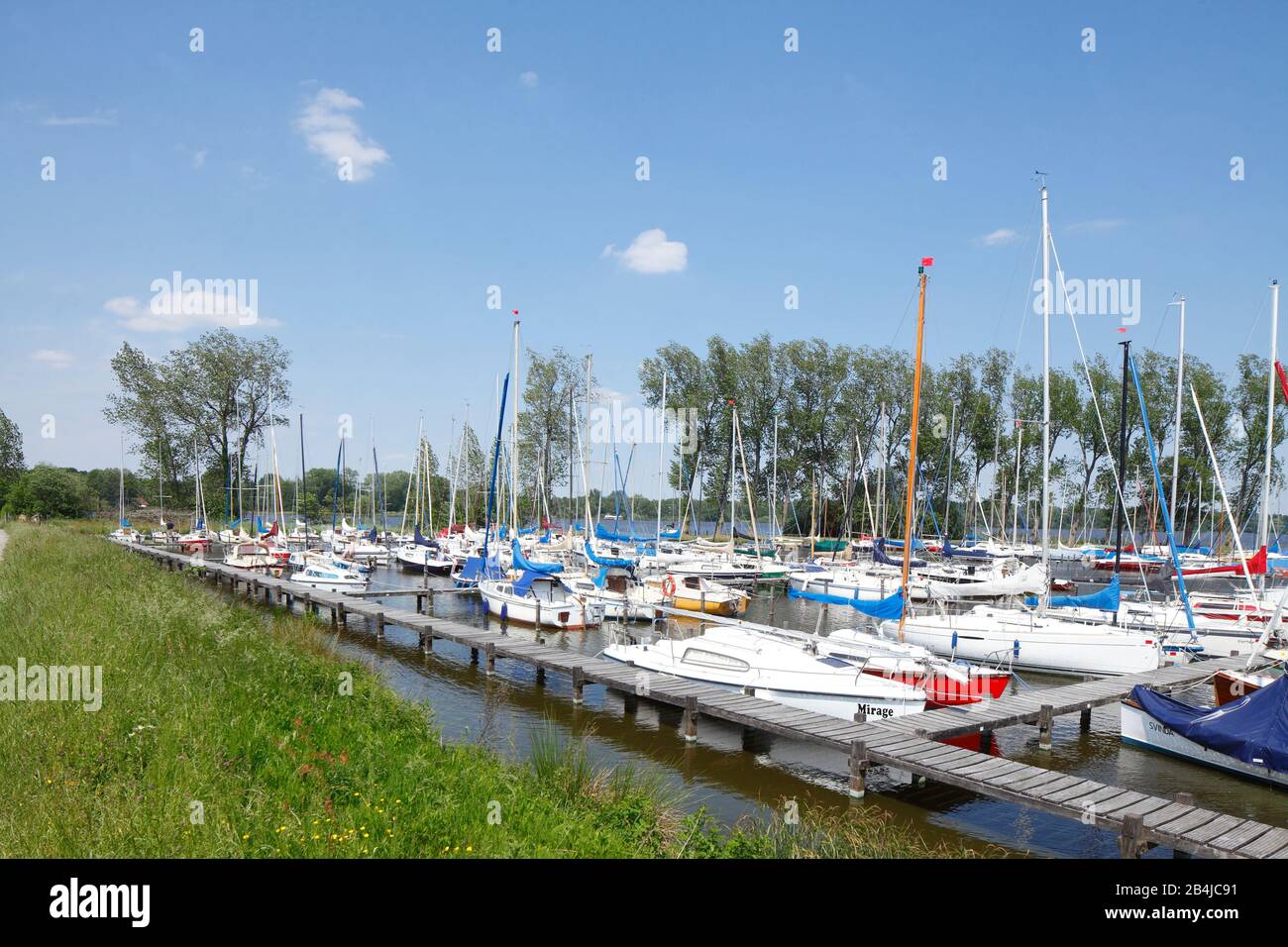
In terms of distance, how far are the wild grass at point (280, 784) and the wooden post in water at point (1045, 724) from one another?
20.4 ft

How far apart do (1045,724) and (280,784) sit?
15.0 metres

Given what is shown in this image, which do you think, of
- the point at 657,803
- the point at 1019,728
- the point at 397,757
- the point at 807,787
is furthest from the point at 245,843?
the point at 1019,728

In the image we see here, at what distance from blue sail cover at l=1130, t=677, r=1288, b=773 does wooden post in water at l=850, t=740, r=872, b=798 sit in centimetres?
655

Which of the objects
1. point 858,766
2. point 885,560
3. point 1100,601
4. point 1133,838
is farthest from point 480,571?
point 1133,838

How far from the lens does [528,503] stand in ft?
275

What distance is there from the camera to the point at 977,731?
15.6m

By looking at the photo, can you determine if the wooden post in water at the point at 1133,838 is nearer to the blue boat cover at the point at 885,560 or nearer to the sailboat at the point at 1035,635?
the sailboat at the point at 1035,635

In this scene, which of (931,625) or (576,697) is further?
(931,625)

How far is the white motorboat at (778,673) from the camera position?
16.7 m

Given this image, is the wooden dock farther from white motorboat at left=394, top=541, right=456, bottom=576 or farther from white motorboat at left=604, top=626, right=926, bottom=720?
white motorboat at left=394, top=541, right=456, bottom=576

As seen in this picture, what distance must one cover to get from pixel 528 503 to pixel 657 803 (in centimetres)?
7369

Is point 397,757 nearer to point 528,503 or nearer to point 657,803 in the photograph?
point 657,803

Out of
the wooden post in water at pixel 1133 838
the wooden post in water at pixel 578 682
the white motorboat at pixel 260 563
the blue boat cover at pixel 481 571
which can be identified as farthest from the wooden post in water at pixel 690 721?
the white motorboat at pixel 260 563
